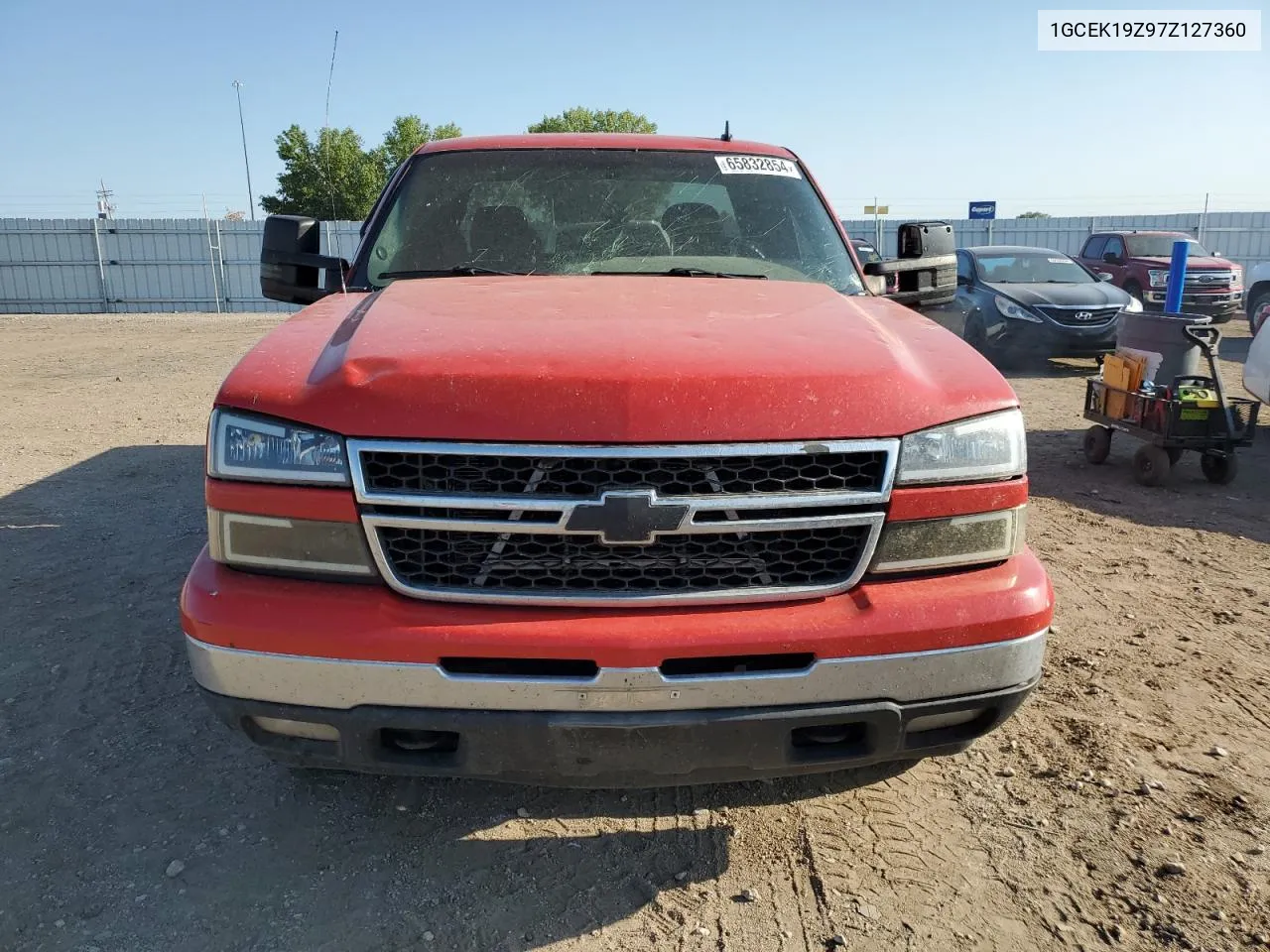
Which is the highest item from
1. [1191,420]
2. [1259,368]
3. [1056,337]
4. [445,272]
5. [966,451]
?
[445,272]

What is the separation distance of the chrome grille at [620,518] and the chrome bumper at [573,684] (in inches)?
7.1

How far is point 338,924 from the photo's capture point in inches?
88.0

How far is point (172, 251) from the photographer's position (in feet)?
82.3

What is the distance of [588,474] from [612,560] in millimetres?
205

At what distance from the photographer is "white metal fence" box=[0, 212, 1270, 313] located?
969 inches

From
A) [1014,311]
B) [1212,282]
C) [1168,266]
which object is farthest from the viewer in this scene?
[1212,282]

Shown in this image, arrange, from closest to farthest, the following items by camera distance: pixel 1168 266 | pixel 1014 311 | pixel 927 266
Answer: pixel 927 266, pixel 1014 311, pixel 1168 266

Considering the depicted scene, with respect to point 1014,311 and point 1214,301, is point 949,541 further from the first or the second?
point 1214,301

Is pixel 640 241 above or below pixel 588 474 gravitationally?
above

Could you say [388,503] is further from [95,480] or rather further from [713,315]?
[95,480]

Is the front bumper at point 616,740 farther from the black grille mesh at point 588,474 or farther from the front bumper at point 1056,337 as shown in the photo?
the front bumper at point 1056,337

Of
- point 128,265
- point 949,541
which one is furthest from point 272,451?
point 128,265

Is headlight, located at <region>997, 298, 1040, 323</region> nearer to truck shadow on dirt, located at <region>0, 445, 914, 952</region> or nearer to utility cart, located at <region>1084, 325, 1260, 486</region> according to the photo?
utility cart, located at <region>1084, 325, 1260, 486</region>

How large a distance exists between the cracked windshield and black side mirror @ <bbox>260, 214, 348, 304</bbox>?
0.79 feet
